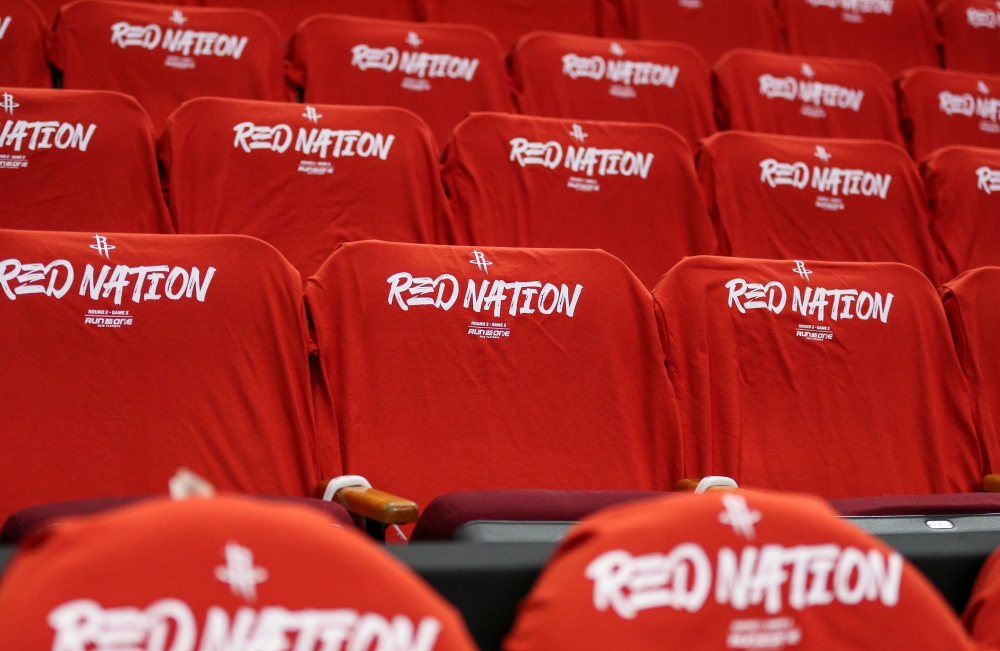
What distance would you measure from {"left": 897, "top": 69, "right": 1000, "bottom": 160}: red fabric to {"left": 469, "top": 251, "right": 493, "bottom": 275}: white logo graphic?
2.27ft

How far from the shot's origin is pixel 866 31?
1373 mm

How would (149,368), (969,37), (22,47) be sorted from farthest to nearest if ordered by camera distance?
1. (969,37)
2. (22,47)
3. (149,368)

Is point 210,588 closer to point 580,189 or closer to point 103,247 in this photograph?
point 103,247

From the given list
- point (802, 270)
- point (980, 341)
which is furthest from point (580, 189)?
point (980, 341)

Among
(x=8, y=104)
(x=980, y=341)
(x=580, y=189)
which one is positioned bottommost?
(x=980, y=341)

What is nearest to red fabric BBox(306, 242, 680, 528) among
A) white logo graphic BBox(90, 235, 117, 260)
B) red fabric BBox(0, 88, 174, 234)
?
white logo graphic BBox(90, 235, 117, 260)

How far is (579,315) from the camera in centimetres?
69

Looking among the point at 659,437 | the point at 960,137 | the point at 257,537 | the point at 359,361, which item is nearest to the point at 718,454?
the point at 659,437

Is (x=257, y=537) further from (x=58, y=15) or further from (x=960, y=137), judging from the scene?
(x=960, y=137)

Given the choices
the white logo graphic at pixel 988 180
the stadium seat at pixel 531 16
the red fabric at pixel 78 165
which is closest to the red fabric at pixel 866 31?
the stadium seat at pixel 531 16

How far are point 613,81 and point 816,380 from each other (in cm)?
48

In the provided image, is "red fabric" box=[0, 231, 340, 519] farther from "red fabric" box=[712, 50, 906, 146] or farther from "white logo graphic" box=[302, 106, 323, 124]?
"red fabric" box=[712, 50, 906, 146]

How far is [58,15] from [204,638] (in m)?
0.84

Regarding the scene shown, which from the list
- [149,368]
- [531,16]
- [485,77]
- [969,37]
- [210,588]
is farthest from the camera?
[969,37]
